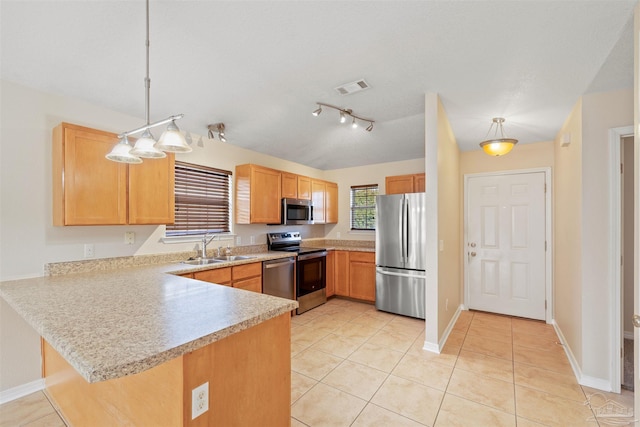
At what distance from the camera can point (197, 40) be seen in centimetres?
198

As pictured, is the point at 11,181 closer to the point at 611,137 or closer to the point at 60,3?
the point at 60,3

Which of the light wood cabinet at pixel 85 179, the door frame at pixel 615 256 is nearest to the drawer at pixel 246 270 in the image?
the light wood cabinet at pixel 85 179

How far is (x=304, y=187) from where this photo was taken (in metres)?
4.76

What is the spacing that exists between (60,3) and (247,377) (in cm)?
238

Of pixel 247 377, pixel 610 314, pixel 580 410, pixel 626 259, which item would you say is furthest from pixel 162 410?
pixel 626 259

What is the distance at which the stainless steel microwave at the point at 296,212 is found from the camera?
169 inches

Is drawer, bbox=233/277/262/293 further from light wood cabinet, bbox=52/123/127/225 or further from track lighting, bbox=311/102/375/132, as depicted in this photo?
track lighting, bbox=311/102/375/132

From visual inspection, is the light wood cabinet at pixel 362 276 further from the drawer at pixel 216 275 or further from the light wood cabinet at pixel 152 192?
the light wood cabinet at pixel 152 192

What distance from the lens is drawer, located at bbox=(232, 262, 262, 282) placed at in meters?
3.16

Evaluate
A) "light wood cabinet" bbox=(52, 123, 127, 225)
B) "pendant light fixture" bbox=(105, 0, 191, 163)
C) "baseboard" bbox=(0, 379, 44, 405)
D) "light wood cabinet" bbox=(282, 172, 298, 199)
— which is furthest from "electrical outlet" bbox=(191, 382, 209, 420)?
"light wood cabinet" bbox=(282, 172, 298, 199)

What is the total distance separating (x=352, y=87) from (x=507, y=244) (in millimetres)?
3106

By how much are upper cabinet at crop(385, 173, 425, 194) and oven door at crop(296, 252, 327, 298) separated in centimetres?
157

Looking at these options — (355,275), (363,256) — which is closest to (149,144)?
(363,256)

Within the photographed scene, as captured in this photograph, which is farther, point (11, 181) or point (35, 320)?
point (11, 181)
